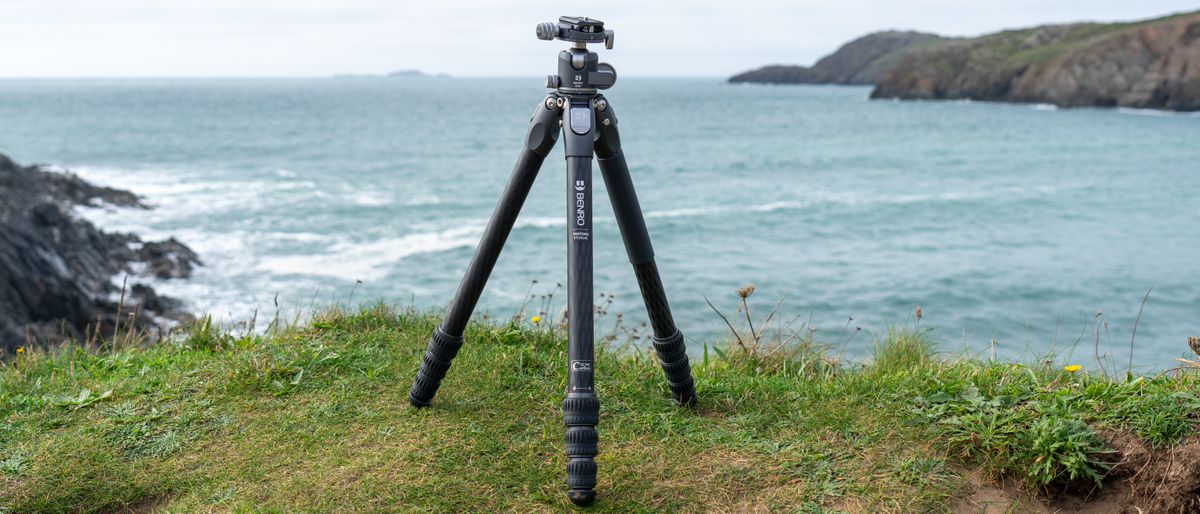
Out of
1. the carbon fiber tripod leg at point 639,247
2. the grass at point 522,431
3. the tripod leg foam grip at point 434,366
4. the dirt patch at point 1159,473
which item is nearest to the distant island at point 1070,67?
the grass at point 522,431

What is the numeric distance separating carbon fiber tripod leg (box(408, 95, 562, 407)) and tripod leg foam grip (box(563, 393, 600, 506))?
0.75 meters

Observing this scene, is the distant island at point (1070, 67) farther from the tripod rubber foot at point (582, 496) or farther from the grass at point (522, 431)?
the tripod rubber foot at point (582, 496)

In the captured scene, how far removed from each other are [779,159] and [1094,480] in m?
44.5

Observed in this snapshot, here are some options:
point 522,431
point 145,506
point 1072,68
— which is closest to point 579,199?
point 522,431

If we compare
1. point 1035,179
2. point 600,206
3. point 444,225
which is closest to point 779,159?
point 1035,179

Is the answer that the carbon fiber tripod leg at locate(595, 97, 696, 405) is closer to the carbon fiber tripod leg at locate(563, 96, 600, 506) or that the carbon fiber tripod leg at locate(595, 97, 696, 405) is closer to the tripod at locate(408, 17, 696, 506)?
the tripod at locate(408, 17, 696, 506)

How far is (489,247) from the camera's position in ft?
14.4

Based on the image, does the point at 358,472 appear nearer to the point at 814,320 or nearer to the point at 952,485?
the point at 952,485

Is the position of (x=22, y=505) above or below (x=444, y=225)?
above

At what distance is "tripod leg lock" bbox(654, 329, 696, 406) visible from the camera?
4.70 m

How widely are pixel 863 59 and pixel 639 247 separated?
176187 mm

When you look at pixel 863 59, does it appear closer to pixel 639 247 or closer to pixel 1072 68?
pixel 1072 68

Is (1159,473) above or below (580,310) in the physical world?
below

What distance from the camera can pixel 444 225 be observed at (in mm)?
28172
